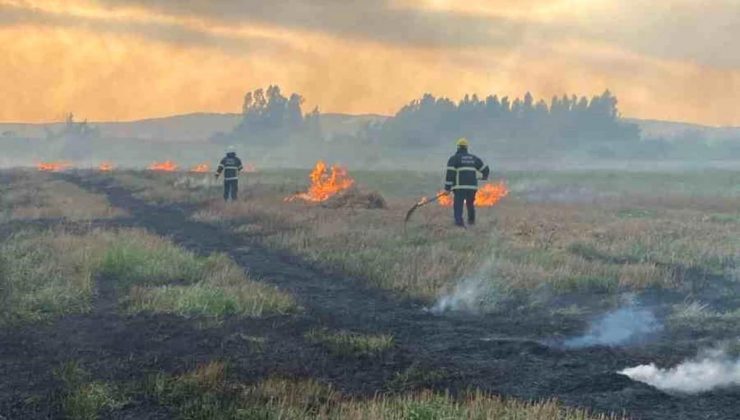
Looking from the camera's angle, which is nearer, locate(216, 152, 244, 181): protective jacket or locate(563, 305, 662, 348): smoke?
locate(563, 305, 662, 348): smoke

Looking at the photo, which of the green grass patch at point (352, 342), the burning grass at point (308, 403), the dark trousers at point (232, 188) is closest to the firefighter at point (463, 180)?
the dark trousers at point (232, 188)

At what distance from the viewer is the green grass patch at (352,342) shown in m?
8.77

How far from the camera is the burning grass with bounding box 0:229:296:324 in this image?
420 inches

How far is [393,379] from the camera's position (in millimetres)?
7754

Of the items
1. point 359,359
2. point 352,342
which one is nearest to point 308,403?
point 359,359

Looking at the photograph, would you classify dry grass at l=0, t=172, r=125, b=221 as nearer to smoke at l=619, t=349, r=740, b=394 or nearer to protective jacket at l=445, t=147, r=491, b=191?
protective jacket at l=445, t=147, r=491, b=191

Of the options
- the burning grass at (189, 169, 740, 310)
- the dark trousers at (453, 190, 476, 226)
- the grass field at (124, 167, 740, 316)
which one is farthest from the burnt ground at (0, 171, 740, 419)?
the dark trousers at (453, 190, 476, 226)

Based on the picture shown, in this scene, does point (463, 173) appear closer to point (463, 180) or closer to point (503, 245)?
point (463, 180)

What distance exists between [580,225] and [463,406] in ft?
48.5

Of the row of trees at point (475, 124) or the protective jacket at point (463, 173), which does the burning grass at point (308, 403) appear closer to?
the protective jacket at point (463, 173)

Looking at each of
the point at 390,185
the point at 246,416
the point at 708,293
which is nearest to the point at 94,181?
the point at 390,185

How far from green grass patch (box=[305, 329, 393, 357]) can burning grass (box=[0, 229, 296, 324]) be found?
5.01ft

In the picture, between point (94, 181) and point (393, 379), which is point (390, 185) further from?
point (393, 379)

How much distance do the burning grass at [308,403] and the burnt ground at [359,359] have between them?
0.85ft
